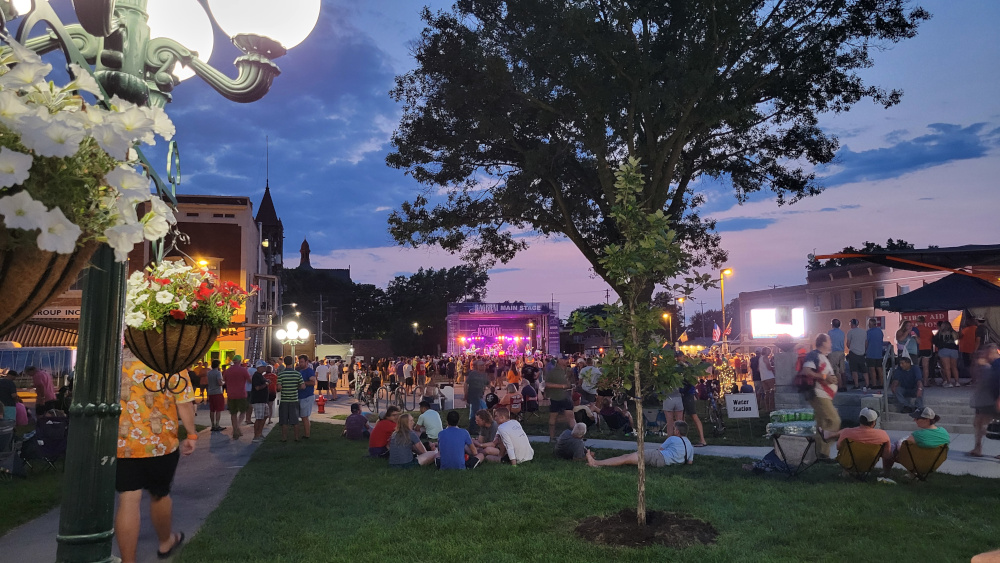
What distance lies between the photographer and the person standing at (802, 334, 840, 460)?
9.46m

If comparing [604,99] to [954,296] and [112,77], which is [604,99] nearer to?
[954,296]

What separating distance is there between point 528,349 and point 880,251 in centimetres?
4102

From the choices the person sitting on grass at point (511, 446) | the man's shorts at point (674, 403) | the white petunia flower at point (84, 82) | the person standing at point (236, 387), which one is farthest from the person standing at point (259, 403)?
the white petunia flower at point (84, 82)

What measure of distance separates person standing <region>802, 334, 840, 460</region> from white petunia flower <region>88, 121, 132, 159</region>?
9.79 meters

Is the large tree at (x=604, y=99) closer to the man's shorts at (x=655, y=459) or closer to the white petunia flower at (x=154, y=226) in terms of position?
the man's shorts at (x=655, y=459)

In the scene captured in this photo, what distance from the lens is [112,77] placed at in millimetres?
2473

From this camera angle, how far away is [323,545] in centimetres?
603

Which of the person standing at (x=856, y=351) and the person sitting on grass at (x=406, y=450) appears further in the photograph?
the person standing at (x=856, y=351)

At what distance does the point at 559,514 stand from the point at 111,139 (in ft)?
21.5

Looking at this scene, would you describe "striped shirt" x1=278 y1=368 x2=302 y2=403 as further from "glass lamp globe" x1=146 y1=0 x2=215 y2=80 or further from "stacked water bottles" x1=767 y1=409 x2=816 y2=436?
"glass lamp globe" x1=146 y1=0 x2=215 y2=80

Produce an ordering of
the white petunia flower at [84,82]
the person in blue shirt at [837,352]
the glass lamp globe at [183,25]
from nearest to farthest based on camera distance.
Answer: the white petunia flower at [84,82] → the glass lamp globe at [183,25] → the person in blue shirt at [837,352]

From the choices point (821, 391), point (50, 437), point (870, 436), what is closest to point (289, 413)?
point (50, 437)

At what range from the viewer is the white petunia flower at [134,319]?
3.05m

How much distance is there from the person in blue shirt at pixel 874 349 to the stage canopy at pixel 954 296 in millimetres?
1737
